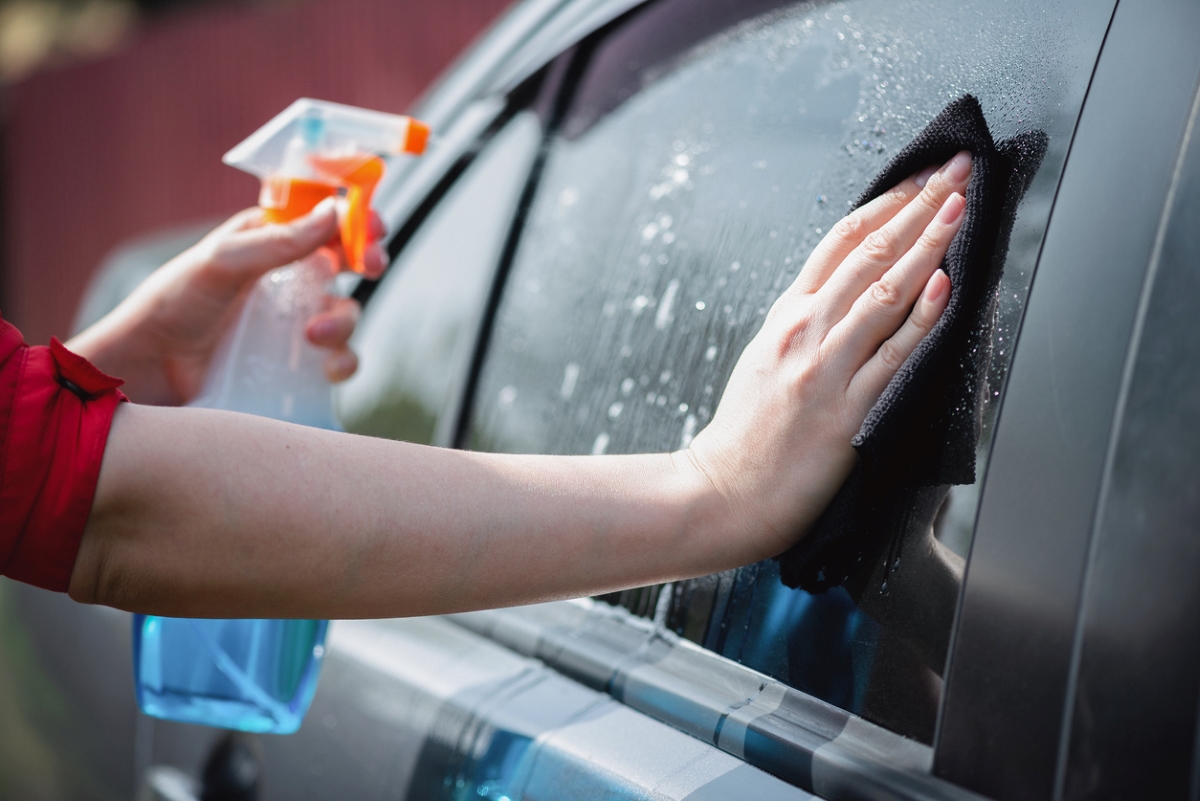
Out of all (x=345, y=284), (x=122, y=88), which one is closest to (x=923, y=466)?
(x=345, y=284)

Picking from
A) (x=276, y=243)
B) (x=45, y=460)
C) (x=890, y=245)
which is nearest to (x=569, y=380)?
(x=276, y=243)

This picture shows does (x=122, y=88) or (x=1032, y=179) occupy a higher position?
(x=122, y=88)

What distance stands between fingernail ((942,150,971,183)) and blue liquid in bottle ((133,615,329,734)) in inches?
35.1

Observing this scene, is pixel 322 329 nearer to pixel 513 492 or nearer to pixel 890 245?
pixel 513 492

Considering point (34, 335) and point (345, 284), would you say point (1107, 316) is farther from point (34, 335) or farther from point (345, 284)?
point (34, 335)

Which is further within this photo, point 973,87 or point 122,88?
point 122,88

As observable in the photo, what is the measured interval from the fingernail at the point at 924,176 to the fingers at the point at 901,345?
0.34 ft

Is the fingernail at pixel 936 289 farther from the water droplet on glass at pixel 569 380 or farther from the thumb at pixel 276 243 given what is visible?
the thumb at pixel 276 243

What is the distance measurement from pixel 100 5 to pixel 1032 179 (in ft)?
47.9

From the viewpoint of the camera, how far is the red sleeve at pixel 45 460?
2.42 feet

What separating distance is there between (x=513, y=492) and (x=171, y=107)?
10310 mm

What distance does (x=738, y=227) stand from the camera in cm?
114

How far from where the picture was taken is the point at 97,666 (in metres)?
1.94

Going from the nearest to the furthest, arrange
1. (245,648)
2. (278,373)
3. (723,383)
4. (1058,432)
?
1. (1058,432)
2. (723,383)
3. (245,648)
4. (278,373)
